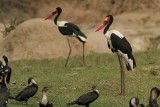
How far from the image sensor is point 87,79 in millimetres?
19062

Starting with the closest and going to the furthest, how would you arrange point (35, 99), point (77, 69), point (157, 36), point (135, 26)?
point (35, 99), point (77, 69), point (157, 36), point (135, 26)

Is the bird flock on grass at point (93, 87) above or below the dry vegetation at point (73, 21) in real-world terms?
below

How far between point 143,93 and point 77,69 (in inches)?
186

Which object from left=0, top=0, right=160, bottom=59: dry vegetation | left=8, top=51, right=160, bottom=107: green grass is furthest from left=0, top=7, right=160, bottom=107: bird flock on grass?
left=0, top=0, right=160, bottom=59: dry vegetation

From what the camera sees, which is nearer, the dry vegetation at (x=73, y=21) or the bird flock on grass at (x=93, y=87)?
the bird flock on grass at (x=93, y=87)

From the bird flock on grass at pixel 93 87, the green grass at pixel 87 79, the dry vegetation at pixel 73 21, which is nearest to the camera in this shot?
the bird flock on grass at pixel 93 87

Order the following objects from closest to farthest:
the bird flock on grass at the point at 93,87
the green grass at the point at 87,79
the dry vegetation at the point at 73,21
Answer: the bird flock on grass at the point at 93,87
the green grass at the point at 87,79
the dry vegetation at the point at 73,21

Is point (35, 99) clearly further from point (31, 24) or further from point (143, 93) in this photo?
point (31, 24)

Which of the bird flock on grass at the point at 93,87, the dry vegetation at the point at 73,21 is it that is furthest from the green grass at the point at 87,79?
the dry vegetation at the point at 73,21

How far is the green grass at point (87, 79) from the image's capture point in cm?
1634

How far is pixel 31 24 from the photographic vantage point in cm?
3123

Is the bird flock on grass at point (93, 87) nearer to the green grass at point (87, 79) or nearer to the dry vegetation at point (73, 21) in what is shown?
the green grass at point (87, 79)

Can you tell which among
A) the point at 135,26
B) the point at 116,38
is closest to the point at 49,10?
the point at 135,26

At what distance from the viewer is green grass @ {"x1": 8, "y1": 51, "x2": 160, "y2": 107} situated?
1634 centimetres
